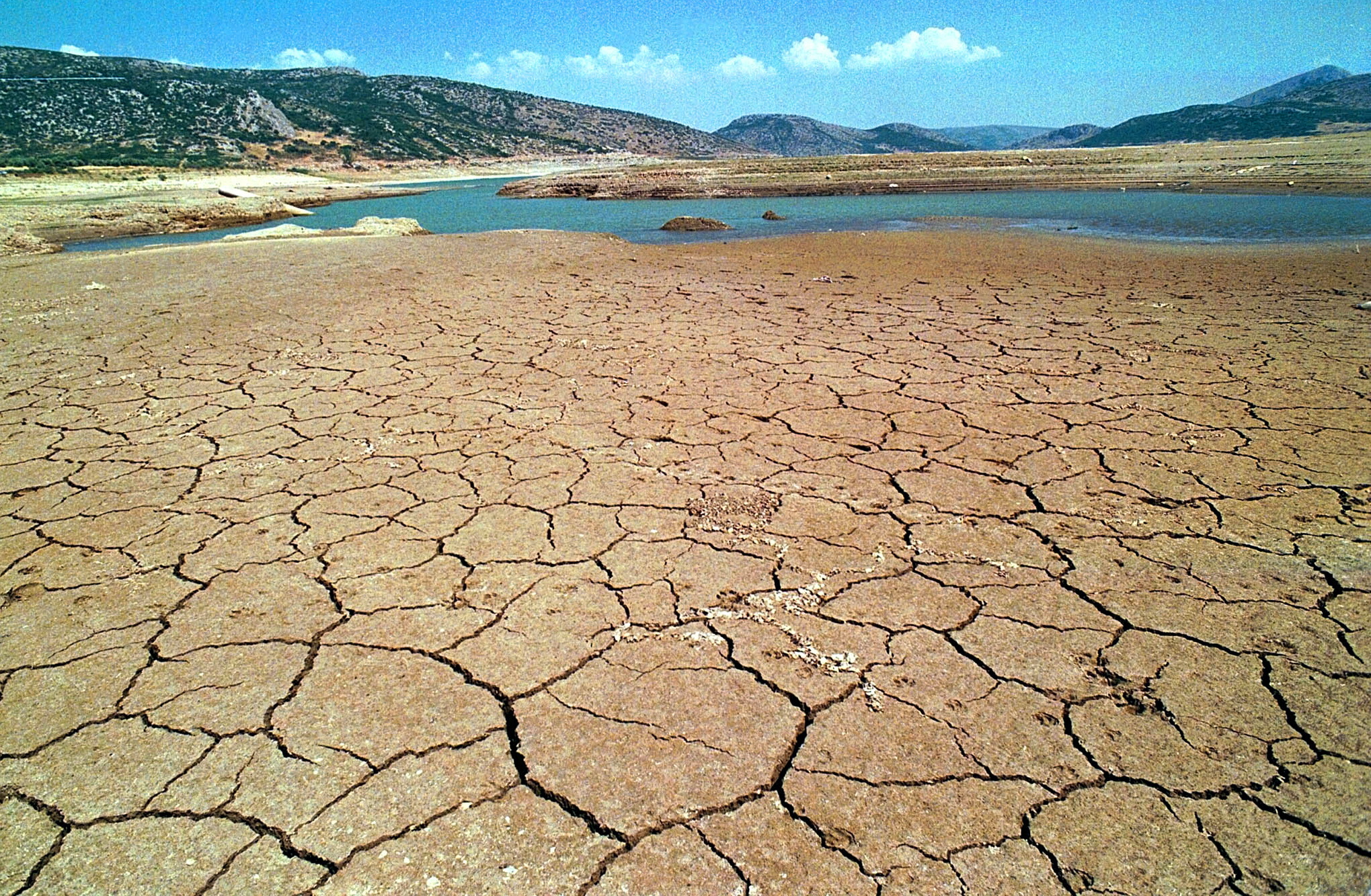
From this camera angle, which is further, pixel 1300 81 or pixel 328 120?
pixel 1300 81

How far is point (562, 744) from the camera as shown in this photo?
1.57m

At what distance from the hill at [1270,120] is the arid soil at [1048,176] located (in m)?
28.8

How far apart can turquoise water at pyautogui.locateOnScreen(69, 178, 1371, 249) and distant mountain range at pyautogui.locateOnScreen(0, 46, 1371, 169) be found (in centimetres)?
2422

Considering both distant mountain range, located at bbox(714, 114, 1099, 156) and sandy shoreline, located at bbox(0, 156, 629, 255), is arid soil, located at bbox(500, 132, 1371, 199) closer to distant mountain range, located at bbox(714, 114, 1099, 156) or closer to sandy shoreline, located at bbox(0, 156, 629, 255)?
sandy shoreline, located at bbox(0, 156, 629, 255)

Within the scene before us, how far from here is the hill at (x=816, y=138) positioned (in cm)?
13250

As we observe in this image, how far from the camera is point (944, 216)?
14.5 metres

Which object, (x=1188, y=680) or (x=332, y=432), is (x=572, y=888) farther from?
(x=332, y=432)

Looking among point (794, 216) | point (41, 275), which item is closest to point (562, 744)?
point (41, 275)

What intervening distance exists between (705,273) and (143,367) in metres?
5.26

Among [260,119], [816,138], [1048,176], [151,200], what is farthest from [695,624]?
[816,138]

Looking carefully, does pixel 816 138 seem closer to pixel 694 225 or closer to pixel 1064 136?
pixel 1064 136

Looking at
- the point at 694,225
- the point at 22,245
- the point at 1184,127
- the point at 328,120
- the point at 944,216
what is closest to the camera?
the point at 22,245

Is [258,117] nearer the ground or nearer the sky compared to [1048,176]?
nearer the sky

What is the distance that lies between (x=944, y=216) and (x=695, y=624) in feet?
47.9
